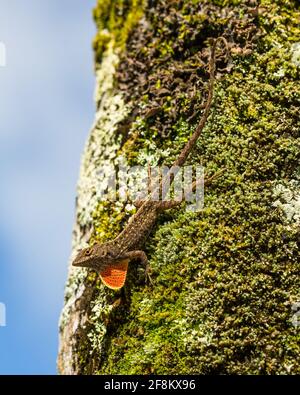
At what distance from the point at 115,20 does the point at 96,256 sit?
229cm

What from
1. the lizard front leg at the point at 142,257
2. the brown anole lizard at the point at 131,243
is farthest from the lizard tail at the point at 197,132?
the lizard front leg at the point at 142,257

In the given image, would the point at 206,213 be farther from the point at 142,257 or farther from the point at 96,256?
the point at 96,256

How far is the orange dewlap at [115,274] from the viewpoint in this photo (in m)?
2.94

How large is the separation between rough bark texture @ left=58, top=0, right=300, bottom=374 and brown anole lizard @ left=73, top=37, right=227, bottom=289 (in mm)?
51

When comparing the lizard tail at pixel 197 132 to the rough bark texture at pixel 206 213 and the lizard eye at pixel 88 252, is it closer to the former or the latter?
the rough bark texture at pixel 206 213

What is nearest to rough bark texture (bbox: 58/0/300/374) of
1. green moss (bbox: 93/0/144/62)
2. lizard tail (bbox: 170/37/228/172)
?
lizard tail (bbox: 170/37/228/172)

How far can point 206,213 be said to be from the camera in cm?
282

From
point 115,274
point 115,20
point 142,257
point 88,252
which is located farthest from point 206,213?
point 115,20

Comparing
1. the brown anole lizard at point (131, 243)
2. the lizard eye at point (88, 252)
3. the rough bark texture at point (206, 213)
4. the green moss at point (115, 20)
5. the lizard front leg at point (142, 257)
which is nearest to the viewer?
the rough bark texture at point (206, 213)

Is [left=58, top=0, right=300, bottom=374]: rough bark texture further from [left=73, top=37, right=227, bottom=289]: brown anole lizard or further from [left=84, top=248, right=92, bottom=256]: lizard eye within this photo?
[left=84, top=248, right=92, bottom=256]: lizard eye

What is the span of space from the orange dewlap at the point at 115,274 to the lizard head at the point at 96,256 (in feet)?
0.12

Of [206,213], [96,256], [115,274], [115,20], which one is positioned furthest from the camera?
[115,20]

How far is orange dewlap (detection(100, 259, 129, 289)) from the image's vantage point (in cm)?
294
